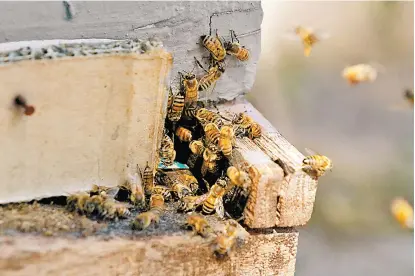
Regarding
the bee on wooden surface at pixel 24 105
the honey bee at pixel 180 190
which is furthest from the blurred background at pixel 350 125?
the bee on wooden surface at pixel 24 105

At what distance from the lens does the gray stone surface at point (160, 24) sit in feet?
7.20

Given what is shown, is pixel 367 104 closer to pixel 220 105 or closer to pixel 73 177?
pixel 220 105

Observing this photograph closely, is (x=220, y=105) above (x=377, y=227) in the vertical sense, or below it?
above

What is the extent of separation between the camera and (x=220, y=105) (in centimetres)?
268

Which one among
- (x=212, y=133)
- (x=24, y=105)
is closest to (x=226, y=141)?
(x=212, y=133)

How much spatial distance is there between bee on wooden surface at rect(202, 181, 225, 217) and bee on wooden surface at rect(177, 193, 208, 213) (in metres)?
0.02

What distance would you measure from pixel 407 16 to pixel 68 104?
316cm

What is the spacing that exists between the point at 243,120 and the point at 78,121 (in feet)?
2.15

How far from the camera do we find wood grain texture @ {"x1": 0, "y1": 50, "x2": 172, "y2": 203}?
1896 mm

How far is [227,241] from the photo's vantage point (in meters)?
1.89

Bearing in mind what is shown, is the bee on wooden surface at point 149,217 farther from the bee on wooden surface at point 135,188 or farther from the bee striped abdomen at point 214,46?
the bee striped abdomen at point 214,46

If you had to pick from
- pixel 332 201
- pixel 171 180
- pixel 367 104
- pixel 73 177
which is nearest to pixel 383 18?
pixel 367 104

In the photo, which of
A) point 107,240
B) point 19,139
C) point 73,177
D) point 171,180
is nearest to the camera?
point 107,240

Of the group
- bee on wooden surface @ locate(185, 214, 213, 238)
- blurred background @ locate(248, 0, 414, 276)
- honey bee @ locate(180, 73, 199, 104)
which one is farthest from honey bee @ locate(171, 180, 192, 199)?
blurred background @ locate(248, 0, 414, 276)
